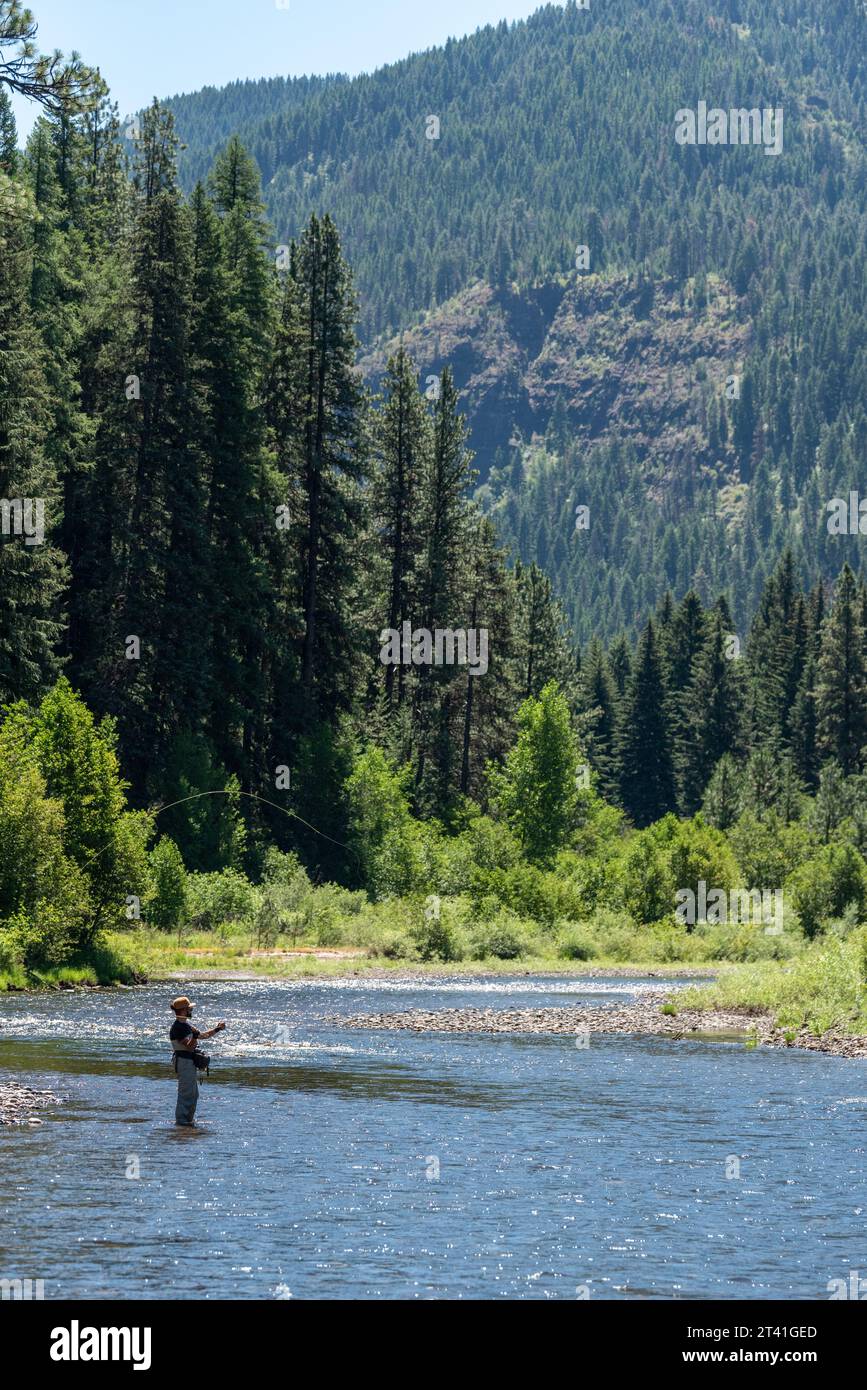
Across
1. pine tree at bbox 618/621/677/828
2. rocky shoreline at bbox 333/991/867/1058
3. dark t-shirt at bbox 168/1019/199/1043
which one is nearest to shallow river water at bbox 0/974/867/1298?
dark t-shirt at bbox 168/1019/199/1043

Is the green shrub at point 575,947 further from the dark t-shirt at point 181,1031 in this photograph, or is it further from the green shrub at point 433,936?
the dark t-shirt at point 181,1031

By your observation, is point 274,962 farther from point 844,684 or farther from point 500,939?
point 844,684

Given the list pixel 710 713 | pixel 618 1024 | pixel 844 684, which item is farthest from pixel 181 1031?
pixel 710 713

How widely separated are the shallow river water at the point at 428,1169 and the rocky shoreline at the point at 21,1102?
39 centimetres

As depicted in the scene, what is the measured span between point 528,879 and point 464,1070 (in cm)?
3483

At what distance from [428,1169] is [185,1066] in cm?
378

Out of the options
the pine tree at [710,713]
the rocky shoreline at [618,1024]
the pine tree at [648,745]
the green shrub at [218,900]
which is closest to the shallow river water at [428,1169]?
the rocky shoreline at [618,1024]

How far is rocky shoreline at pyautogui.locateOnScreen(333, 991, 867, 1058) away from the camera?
3659cm

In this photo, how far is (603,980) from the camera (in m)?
54.5

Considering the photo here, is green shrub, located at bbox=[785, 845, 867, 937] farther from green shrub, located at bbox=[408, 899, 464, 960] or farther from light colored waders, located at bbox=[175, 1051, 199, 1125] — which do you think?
light colored waders, located at bbox=[175, 1051, 199, 1125]

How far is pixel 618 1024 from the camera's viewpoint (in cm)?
3900

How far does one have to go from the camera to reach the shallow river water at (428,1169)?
16.7 m

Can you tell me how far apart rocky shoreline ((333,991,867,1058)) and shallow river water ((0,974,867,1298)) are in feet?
5.74

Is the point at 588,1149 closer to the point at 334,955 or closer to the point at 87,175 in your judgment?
the point at 334,955
